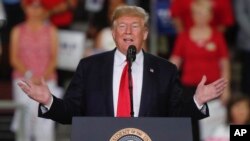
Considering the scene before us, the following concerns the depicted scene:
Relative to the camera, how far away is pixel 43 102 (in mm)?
5441

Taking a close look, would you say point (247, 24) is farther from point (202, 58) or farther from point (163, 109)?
point (163, 109)

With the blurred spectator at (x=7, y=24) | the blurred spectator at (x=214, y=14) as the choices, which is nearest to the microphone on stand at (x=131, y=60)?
the blurred spectator at (x=214, y=14)

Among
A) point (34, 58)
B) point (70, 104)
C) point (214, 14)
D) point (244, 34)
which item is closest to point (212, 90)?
point (70, 104)

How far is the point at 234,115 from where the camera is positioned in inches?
358

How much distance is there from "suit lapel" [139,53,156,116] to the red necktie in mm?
100

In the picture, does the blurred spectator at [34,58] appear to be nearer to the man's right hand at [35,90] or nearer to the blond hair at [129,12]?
the blond hair at [129,12]

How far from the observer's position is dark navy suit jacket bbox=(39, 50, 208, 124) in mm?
5586

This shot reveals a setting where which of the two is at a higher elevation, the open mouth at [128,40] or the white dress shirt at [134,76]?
the open mouth at [128,40]

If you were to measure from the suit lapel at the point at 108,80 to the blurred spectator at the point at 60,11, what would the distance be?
4.36 meters

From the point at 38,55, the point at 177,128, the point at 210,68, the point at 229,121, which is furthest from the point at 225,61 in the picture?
the point at 177,128

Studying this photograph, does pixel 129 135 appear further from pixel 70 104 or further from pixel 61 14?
pixel 61 14

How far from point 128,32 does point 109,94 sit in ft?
1.26

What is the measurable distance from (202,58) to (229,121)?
2.84ft

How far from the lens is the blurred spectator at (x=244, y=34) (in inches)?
403
